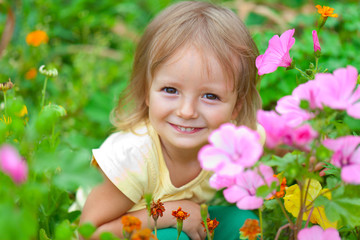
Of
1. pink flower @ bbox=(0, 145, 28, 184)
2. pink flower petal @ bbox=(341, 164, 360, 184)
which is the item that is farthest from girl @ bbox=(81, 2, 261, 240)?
pink flower @ bbox=(0, 145, 28, 184)

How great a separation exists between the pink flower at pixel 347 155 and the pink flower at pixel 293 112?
0.17 feet

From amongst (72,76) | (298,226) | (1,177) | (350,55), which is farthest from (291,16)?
(1,177)

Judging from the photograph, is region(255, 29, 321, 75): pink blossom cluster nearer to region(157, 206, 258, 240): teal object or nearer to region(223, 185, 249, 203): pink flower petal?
region(223, 185, 249, 203): pink flower petal

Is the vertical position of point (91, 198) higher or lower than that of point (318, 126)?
lower

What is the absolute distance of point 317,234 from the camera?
2.54 feet

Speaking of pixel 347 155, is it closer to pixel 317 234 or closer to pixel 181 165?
pixel 317 234

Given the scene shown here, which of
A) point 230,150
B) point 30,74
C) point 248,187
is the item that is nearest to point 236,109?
point 248,187

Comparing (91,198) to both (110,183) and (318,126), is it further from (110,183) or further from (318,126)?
(318,126)

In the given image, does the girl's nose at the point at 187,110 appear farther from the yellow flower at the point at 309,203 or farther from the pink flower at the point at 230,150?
the pink flower at the point at 230,150

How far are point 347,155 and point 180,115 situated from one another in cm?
51

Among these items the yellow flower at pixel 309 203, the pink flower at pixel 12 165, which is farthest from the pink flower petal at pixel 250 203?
the pink flower at pixel 12 165

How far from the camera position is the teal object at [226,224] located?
47.0 inches

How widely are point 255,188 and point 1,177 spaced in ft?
1.34

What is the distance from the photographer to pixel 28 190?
533mm
